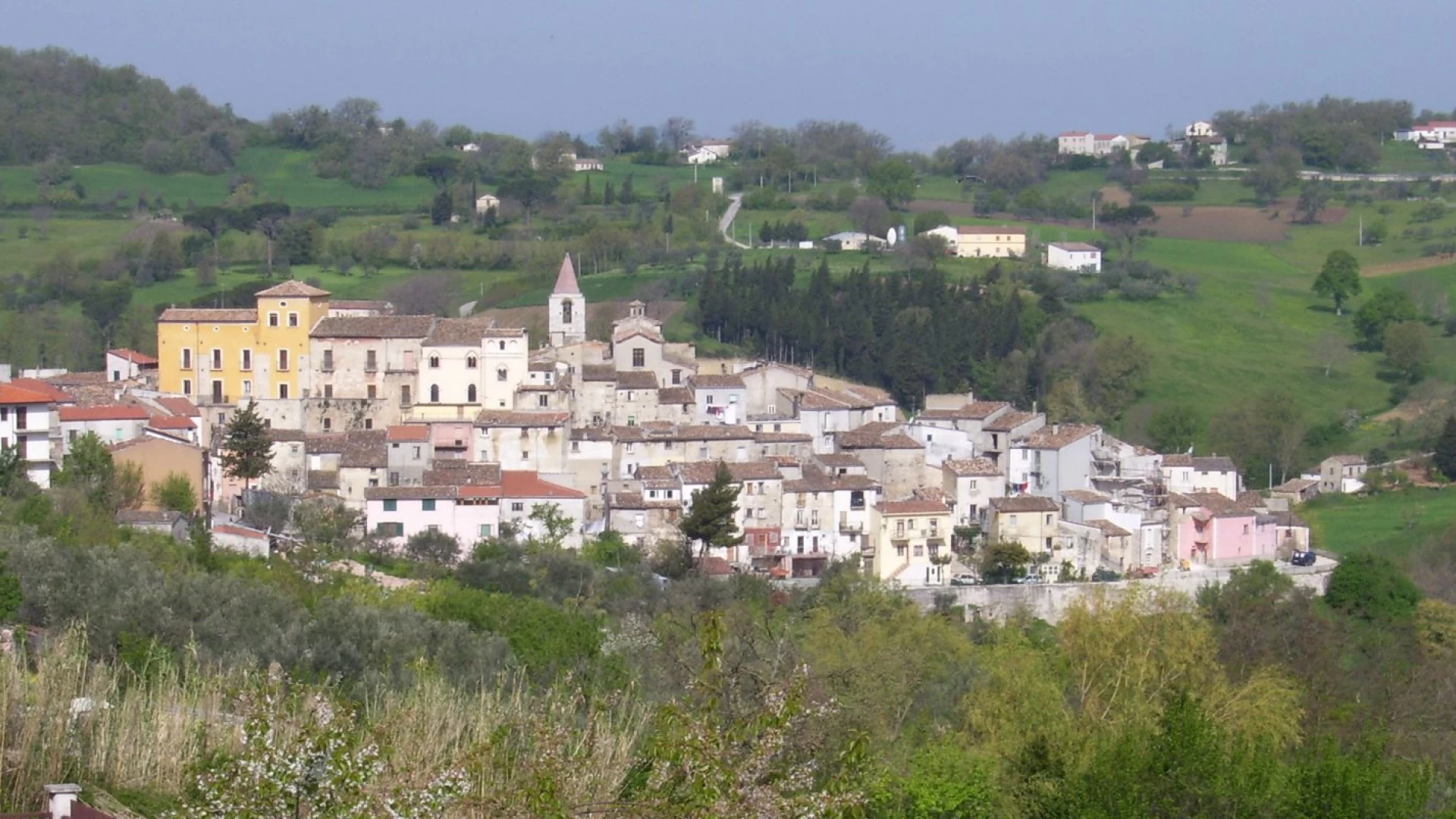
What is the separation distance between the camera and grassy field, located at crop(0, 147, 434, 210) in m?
80.5

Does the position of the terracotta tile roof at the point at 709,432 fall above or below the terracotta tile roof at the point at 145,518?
above

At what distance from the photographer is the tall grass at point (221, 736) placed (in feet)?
38.0

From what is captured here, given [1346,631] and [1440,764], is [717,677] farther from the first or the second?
[1346,631]

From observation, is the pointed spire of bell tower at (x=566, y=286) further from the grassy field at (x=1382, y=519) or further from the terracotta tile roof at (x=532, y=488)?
the grassy field at (x=1382, y=519)

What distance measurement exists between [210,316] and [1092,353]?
23.8 meters

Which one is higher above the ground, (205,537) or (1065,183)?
(1065,183)

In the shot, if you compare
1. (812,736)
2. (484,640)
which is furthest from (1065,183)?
(812,736)

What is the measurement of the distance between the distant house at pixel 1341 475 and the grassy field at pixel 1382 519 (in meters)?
0.93

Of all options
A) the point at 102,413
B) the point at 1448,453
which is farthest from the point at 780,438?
the point at 1448,453

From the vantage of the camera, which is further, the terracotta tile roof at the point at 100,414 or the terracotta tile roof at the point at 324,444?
the terracotta tile roof at the point at 324,444

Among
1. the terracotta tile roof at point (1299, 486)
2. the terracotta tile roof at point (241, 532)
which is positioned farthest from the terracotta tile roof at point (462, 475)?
the terracotta tile roof at point (1299, 486)

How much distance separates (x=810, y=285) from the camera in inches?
2360

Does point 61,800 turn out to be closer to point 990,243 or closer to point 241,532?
point 241,532

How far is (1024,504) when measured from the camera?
134 feet
